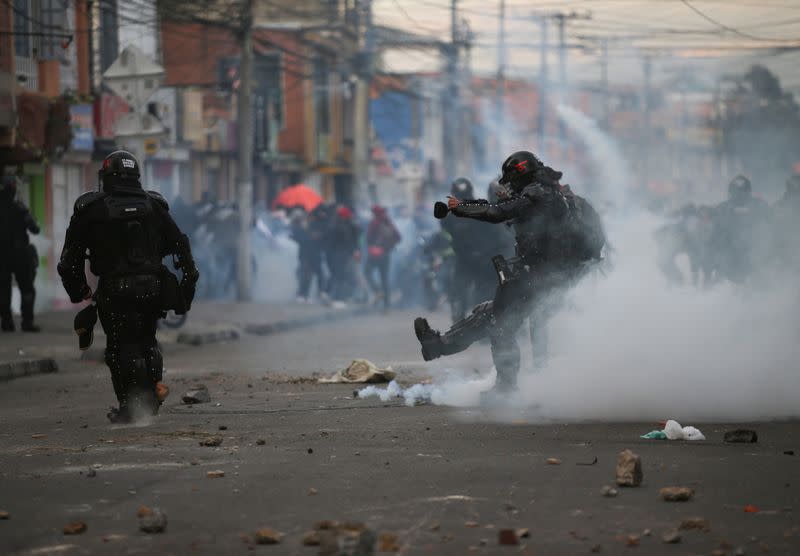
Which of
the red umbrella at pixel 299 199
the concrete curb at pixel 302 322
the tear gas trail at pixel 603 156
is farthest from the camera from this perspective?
the tear gas trail at pixel 603 156

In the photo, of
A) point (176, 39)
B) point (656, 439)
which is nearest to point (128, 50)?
point (656, 439)

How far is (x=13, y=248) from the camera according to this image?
65.1 ft

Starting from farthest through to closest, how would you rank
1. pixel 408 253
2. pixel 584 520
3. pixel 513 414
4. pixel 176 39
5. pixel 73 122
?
pixel 176 39, pixel 408 253, pixel 73 122, pixel 513 414, pixel 584 520

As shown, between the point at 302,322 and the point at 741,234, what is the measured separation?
24.0 feet

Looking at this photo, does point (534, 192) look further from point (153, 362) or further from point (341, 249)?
point (341, 249)

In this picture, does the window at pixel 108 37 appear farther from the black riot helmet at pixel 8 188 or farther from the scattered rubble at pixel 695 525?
the scattered rubble at pixel 695 525

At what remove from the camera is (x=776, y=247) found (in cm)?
2195

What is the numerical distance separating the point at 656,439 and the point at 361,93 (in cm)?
6114

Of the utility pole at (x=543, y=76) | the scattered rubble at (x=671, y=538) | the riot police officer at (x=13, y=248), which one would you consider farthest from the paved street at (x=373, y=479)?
the utility pole at (x=543, y=76)

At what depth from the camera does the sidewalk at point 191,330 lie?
→ 16656 mm

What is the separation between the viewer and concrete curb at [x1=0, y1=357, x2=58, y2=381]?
15664 mm

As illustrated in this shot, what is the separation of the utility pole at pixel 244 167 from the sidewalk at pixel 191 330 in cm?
59

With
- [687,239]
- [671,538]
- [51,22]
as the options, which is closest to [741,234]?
[687,239]

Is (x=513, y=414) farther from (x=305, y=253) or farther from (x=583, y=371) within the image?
(x=305, y=253)
